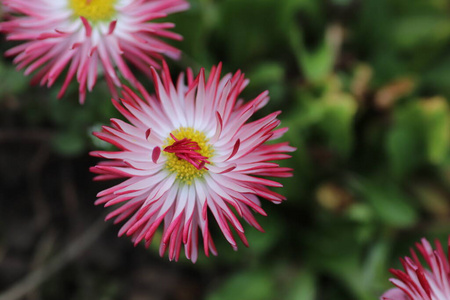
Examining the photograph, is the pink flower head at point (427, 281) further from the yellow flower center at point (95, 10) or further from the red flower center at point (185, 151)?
the yellow flower center at point (95, 10)

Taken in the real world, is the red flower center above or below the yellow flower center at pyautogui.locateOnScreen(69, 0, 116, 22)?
below

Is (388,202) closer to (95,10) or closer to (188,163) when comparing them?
(188,163)

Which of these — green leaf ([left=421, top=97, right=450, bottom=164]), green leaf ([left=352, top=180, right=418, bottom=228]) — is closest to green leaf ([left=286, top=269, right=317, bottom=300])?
green leaf ([left=352, top=180, right=418, bottom=228])

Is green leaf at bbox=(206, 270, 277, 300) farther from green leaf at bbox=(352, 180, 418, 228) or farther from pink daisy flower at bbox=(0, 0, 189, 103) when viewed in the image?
pink daisy flower at bbox=(0, 0, 189, 103)

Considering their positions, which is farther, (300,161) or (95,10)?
(300,161)

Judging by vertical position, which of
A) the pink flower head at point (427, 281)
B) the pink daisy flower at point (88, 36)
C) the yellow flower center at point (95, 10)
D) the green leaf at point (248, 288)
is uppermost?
the yellow flower center at point (95, 10)

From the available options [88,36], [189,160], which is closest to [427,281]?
[189,160]

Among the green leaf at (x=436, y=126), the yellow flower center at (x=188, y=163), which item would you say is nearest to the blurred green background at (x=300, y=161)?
the green leaf at (x=436, y=126)
